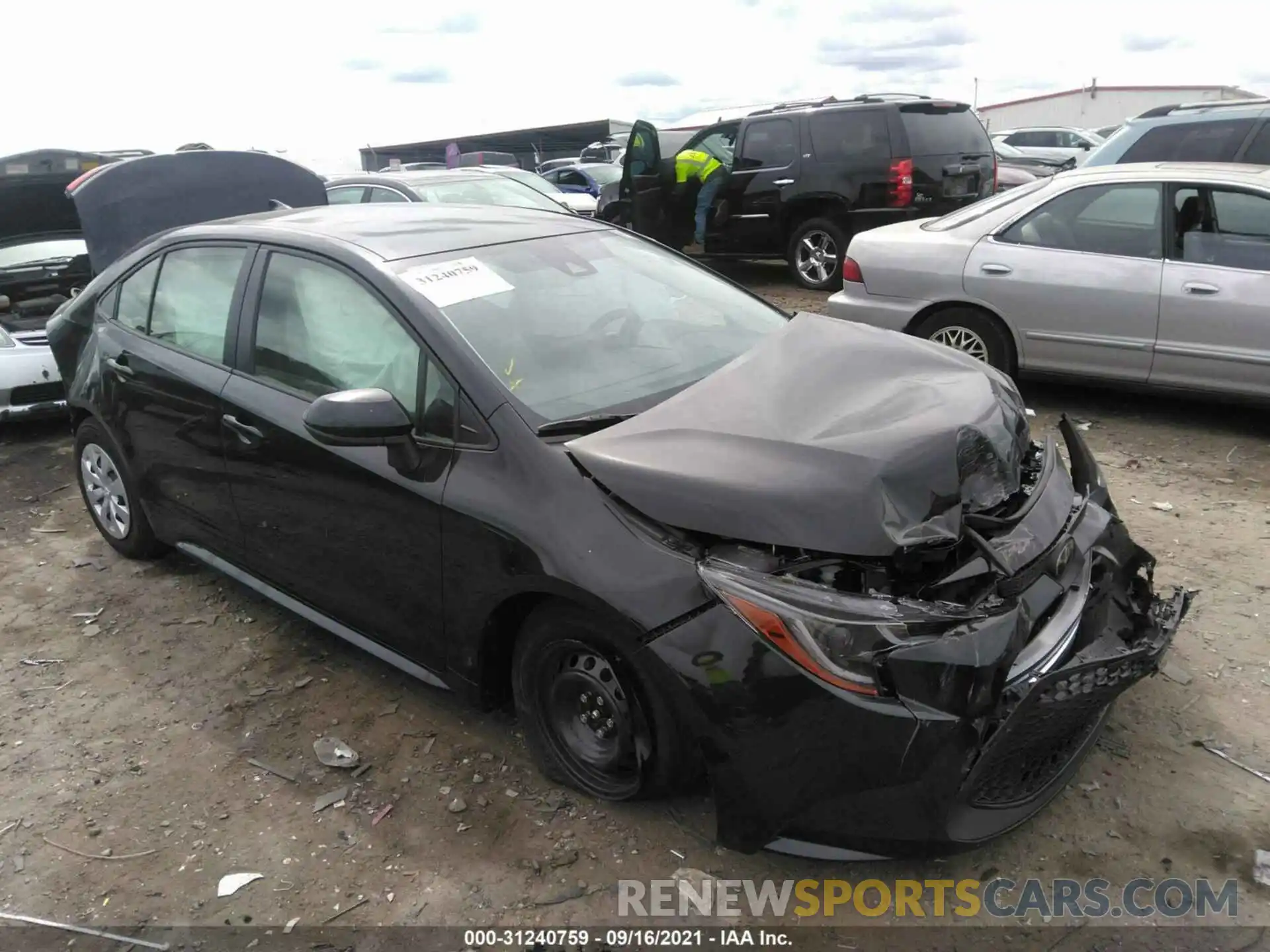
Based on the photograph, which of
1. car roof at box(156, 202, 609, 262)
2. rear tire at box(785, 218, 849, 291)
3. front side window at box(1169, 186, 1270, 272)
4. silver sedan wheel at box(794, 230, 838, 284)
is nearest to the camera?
car roof at box(156, 202, 609, 262)

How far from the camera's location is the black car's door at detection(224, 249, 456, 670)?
283 centimetres

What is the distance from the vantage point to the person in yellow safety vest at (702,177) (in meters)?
9.95

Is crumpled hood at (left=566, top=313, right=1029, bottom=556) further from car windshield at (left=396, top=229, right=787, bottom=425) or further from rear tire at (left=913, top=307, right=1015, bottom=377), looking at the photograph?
rear tire at (left=913, top=307, right=1015, bottom=377)

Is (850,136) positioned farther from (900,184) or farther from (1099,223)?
(1099,223)

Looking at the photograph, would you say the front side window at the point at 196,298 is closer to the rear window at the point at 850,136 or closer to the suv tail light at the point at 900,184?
the suv tail light at the point at 900,184

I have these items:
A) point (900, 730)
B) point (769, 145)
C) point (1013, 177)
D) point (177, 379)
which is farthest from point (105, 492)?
point (1013, 177)

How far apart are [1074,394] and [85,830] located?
5930 mm

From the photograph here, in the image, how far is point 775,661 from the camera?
213cm

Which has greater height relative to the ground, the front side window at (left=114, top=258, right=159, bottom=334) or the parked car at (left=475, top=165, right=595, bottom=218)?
the parked car at (left=475, top=165, right=595, bottom=218)

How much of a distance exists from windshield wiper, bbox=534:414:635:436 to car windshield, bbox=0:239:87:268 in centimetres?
663

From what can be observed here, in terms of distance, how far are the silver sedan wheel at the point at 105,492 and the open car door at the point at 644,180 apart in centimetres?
664

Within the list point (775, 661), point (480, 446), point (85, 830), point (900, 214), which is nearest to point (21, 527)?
point (85, 830)

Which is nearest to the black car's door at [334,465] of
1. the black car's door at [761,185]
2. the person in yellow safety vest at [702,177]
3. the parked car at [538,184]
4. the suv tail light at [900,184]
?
the parked car at [538,184]

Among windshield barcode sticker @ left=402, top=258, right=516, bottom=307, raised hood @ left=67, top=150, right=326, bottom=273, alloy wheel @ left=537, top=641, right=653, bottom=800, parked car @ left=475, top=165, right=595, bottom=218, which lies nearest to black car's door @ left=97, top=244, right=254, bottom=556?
windshield barcode sticker @ left=402, top=258, right=516, bottom=307
